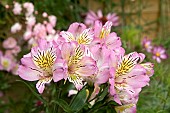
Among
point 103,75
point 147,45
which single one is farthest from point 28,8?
point 103,75

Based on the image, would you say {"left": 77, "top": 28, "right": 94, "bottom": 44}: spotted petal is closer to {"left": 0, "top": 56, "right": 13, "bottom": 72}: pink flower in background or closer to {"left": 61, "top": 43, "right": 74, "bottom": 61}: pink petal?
{"left": 61, "top": 43, "right": 74, "bottom": 61}: pink petal

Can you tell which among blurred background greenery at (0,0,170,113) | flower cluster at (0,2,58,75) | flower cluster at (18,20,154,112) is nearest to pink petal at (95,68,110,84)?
flower cluster at (18,20,154,112)

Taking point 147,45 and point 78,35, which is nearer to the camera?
point 78,35

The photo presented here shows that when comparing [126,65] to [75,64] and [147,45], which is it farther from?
[147,45]

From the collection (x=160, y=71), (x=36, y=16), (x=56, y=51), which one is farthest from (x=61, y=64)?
→ (x=36, y=16)

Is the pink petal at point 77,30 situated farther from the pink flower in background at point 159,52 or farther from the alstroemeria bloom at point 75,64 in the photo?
the pink flower in background at point 159,52

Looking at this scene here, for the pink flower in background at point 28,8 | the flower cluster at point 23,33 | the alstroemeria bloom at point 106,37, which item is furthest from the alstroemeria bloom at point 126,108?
the pink flower in background at point 28,8

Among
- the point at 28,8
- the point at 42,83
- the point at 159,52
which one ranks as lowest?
the point at 159,52
